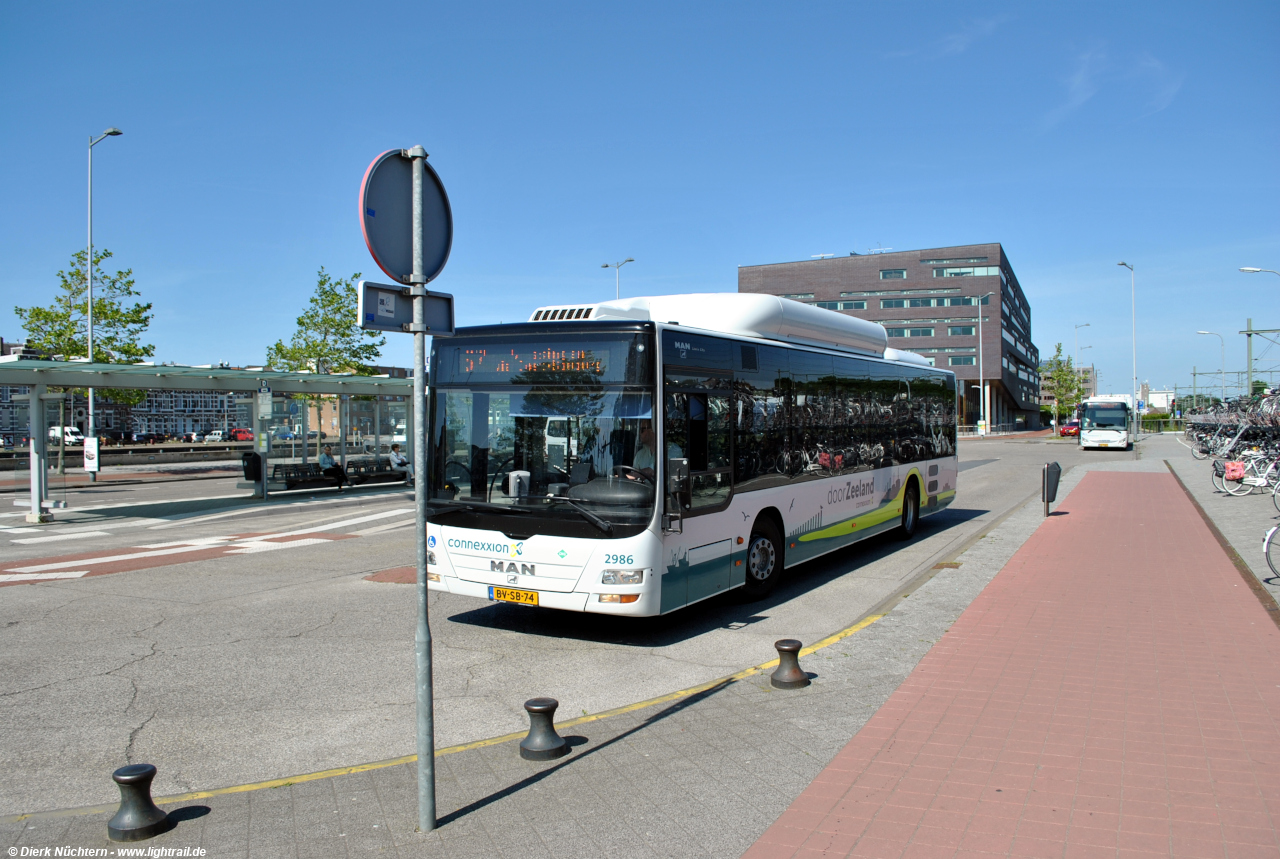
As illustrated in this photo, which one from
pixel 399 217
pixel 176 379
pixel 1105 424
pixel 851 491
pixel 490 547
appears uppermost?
pixel 176 379

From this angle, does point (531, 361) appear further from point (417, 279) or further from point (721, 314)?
point (417, 279)

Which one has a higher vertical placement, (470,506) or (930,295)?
(930,295)

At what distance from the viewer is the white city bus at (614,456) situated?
6867 mm

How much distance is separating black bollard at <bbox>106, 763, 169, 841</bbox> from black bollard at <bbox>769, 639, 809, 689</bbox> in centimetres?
383

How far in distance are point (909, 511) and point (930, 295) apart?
79.0 m

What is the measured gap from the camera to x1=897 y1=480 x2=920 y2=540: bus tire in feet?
43.9

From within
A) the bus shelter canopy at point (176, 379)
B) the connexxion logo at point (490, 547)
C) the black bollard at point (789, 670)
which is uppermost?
the bus shelter canopy at point (176, 379)

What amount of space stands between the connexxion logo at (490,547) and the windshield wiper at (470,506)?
273mm

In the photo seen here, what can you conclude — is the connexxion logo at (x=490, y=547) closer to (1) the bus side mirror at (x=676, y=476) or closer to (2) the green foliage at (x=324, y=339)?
(1) the bus side mirror at (x=676, y=476)

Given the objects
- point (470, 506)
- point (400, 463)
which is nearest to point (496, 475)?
point (470, 506)

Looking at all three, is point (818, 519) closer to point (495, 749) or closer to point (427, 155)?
point (495, 749)

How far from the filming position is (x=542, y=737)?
15.5ft

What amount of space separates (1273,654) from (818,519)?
175 inches

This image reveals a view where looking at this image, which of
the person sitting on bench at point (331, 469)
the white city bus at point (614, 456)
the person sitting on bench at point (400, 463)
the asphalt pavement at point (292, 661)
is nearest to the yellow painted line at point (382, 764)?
the asphalt pavement at point (292, 661)
